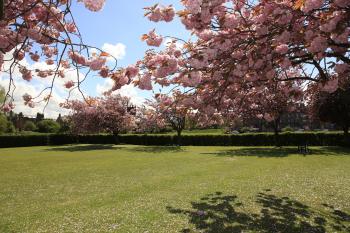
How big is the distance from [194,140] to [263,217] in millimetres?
41294

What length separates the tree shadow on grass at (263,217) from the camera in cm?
904

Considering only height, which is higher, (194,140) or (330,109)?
(330,109)

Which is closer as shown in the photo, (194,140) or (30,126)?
(194,140)

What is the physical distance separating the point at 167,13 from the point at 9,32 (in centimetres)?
281

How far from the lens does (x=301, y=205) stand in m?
11.7

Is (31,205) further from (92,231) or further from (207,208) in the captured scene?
(207,208)

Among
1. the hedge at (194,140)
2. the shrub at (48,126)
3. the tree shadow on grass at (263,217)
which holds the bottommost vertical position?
the tree shadow on grass at (263,217)

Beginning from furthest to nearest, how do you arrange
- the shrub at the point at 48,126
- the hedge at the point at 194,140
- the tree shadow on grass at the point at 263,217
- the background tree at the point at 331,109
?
the shrub at the point at 48,126
the hedge at the point at 194,140
the background tree at the point at 331,109
the tree shadow on grass at the point at 263,217

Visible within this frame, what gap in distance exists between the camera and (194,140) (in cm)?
5141

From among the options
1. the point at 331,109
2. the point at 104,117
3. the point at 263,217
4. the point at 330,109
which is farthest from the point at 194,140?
the point at 263,217

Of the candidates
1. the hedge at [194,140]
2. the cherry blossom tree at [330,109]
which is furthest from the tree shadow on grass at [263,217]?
the hedge at [194,140]

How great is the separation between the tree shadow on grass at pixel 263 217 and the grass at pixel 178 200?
1.0 inches

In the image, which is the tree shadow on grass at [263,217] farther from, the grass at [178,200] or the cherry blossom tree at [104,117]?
the cherry blossom tree at [104,117]

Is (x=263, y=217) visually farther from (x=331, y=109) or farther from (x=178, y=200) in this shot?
(x=331, y=109)
